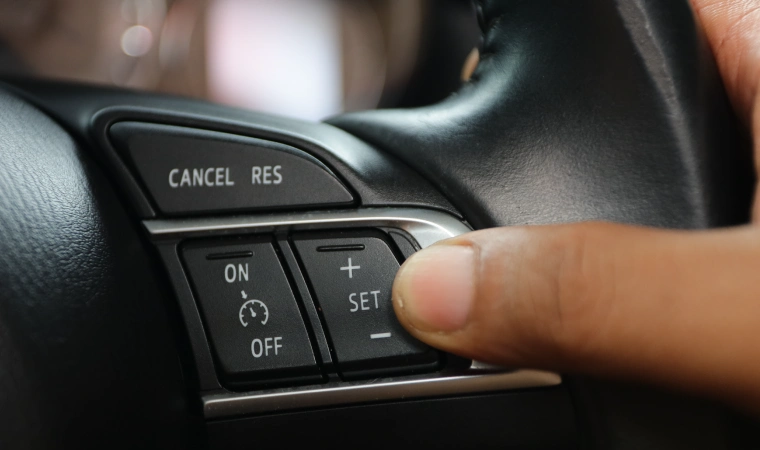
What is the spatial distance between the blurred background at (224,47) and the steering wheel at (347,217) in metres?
1.02

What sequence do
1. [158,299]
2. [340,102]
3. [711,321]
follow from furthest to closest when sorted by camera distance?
[340,102]
[158,299]
[711,321]

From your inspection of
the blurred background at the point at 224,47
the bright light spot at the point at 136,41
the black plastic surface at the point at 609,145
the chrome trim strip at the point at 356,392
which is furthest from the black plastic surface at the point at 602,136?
the bright light spot at the point at 136,41

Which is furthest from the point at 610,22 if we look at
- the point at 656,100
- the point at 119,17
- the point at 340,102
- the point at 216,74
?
the point at 119,17

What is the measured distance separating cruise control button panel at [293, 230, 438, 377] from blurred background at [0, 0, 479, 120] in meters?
1.04

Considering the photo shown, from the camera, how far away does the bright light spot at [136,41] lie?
1.55 metres

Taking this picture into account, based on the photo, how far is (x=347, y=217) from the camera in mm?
479

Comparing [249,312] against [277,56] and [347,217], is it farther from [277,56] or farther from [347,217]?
[277,56]

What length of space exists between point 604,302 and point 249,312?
23 cm

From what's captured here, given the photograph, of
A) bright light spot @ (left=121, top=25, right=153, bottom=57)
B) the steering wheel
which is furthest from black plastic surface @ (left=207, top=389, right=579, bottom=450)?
bright light spot @ (left=121, top=25, right=153, bottom=57)

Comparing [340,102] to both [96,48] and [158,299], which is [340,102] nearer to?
[96,48]

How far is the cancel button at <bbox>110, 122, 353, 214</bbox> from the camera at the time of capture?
48 cm

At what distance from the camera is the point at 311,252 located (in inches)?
18.7

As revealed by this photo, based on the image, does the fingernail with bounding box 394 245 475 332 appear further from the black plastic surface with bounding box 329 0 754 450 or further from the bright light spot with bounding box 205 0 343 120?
the bright light spot with bounding box 205 0 343 120

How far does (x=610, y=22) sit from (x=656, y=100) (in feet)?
0.22
